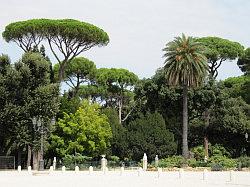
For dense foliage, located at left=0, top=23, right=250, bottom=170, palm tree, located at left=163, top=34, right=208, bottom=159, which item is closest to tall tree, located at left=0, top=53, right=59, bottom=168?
dense foliage, located at left=0, top=23, right=250, bottom=170

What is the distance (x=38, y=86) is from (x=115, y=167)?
11.4 m

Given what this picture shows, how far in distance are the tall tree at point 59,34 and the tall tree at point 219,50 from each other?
69.9 feet

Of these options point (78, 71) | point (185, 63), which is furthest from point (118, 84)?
point (185, 63)

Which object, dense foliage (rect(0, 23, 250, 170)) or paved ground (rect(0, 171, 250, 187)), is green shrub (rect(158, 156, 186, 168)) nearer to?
dense foliage (rect(0, 23, 250, 170))

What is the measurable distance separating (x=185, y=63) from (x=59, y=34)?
546 inches

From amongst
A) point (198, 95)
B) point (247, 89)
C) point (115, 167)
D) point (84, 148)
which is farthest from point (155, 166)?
point (247, 89)

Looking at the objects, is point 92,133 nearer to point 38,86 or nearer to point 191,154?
point 38,86

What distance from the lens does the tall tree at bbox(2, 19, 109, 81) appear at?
55344mm

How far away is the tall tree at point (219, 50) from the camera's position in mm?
74438

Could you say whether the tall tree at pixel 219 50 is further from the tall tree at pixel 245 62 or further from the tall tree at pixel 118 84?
the tall tree at pixel 118 84

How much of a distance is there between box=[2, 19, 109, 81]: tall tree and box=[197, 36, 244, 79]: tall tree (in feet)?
69.9

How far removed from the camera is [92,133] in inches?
2195

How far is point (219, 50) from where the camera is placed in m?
74.7

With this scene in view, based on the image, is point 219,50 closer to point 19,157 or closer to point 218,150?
point 218,150
